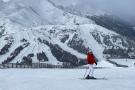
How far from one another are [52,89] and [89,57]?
14.6 meters

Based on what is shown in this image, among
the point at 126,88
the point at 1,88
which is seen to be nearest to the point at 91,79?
the point at 126,88

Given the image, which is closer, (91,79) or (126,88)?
(126,88)

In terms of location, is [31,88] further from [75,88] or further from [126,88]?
[126,88]

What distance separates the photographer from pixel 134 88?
3578 cm

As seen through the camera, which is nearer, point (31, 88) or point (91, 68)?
point (31, 88)

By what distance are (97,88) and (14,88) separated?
6.90 m

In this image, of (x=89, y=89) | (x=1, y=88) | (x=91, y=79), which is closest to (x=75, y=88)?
(x=89, y=89)

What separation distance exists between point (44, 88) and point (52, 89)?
0.90m

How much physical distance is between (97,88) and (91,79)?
1250 centimetres

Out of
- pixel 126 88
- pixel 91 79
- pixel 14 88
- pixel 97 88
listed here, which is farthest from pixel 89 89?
pixel 91 79

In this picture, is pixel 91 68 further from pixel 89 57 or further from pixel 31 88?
pixel 31 88

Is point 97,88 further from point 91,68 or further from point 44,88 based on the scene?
Answer: point 91,68

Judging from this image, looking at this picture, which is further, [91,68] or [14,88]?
[91,68]

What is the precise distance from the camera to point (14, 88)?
34594mm
